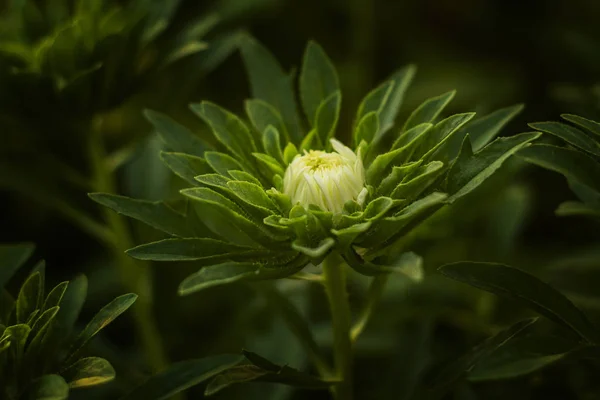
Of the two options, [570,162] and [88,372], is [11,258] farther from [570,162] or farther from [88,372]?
[570,162]

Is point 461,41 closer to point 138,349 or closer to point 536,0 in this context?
point 536,0

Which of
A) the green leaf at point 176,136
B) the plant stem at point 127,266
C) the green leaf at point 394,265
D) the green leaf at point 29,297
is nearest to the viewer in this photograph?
the green leaf at point 394,265

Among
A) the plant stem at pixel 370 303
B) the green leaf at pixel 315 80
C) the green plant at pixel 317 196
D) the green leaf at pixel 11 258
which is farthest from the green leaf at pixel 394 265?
the green leaf at pixel 11 258

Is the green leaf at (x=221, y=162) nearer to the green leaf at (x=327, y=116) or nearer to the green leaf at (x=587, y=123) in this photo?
the green leaf at (x=327, y=116)

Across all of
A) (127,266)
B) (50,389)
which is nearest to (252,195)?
(50,389)

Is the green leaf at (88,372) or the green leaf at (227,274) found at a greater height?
the green leaf at (227,274)

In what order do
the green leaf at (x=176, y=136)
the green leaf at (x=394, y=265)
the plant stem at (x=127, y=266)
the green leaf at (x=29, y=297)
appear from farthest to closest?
the plant stem at (x=127, y=266), the green leaf at (x=176, y=136), the green leaf at (x=29, y=297), the green leaf at (x=394, y=265)

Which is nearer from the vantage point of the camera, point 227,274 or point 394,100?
point 227,274
